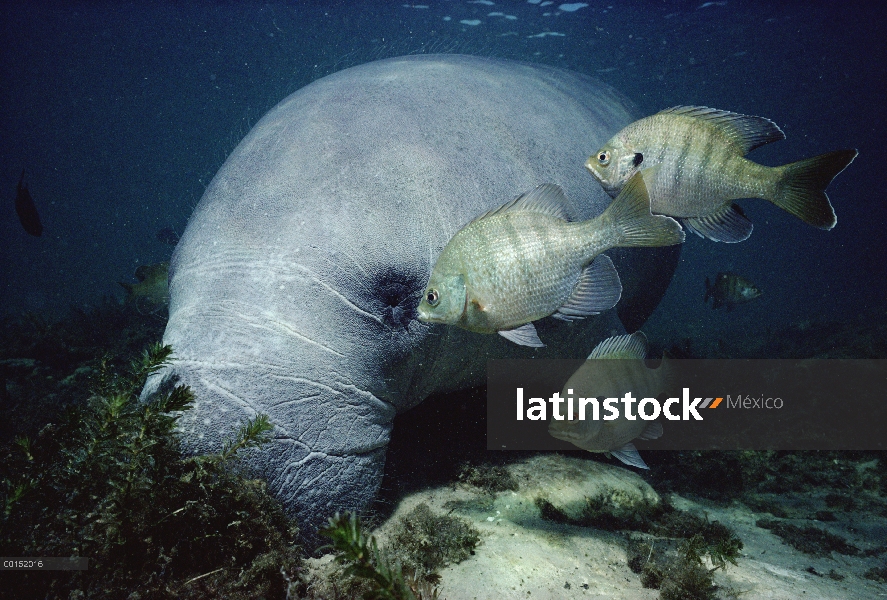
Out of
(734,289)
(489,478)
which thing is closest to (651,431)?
(489,478)

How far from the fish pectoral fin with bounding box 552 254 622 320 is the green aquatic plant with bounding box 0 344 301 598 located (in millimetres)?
1706

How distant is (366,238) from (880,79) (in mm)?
48547

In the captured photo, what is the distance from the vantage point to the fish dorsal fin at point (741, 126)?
2.74 m

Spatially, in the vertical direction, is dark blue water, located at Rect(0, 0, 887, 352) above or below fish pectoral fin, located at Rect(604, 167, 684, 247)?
above

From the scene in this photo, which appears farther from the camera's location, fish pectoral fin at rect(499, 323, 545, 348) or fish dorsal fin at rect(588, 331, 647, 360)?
fish dorsal fin at rect(588, 331, 647, 360)

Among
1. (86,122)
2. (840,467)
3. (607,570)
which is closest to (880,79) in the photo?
(840,467)

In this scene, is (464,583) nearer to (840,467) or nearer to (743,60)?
(840,467)

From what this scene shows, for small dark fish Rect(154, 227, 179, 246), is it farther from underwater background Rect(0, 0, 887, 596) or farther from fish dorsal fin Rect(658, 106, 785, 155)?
fish dorsal fin Rect(658, 106, 785, 155)

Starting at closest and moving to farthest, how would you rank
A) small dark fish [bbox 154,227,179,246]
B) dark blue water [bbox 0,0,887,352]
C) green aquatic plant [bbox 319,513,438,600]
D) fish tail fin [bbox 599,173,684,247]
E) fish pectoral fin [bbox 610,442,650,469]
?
green aquatic plant [bbox 319,513,438,600]
fish tail fin [bbox 599,173,684,247]
fish pectoral fin [bbox 610,442,650,469]
small dark fish [bbox 154,227,179,246]
dark blue water [bbox 0,0,887,352]

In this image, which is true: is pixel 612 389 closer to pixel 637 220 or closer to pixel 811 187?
pixel 637 220

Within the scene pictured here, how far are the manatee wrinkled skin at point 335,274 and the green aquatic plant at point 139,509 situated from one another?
0.15 meters

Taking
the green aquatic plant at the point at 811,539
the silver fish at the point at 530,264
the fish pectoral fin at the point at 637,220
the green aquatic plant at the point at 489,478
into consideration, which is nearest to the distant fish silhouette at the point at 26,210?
the green aquatic plant at the point at 489,478

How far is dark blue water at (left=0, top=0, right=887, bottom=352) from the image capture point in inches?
941

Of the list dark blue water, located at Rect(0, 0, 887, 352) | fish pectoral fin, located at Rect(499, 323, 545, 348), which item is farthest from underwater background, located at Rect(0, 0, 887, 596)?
fish pectoral fin, located at Rect(499, 323, 545, 348)
